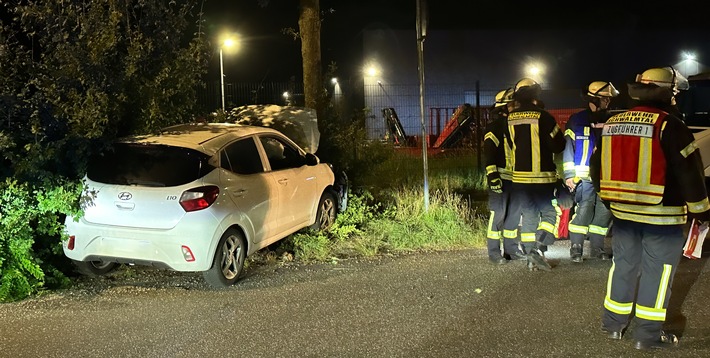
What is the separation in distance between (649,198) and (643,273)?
1.71ft

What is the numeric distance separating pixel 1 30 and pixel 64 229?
197 centimetres

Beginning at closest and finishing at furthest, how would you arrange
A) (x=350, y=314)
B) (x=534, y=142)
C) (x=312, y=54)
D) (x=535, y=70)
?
(x=350, y=314) < (x=534, y=142) < (x=312, y=54) < (x=535, y=70)

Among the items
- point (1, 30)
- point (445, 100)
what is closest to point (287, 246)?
point (1, 30)

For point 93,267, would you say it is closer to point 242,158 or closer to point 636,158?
point 242,158

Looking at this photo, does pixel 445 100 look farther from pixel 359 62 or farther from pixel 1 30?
pixel 1 30

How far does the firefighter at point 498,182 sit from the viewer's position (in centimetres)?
644

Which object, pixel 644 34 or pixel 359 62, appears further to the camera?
pixel 644 34

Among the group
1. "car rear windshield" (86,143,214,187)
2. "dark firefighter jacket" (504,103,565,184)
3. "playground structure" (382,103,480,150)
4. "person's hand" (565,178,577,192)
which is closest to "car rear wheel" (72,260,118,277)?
"car rear windshield" (86,143,214,187)

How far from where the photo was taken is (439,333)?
15.5 feet

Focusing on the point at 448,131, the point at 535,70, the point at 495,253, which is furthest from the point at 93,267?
the point at 535,70

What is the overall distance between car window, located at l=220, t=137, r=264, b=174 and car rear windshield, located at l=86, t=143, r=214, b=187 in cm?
32

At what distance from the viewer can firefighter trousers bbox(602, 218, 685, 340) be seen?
4254 millimetres

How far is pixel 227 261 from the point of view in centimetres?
598

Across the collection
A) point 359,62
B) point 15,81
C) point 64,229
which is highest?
point 359,62
